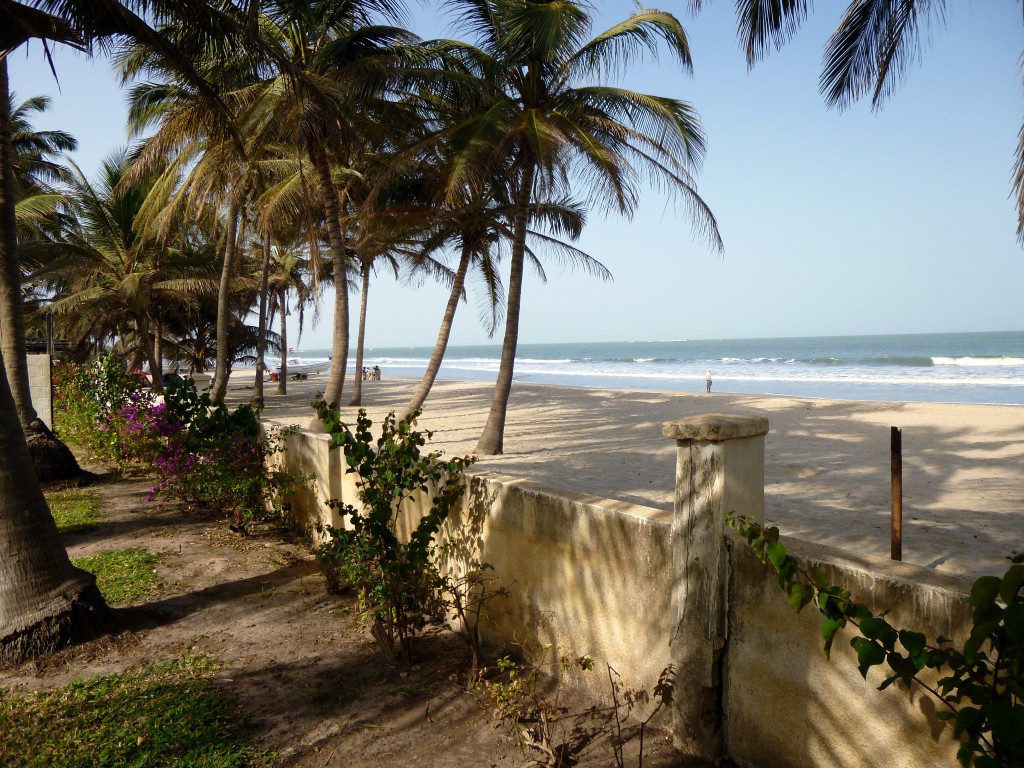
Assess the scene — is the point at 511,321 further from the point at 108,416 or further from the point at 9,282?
the point at 9,282

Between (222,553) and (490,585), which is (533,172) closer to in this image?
(222,553)

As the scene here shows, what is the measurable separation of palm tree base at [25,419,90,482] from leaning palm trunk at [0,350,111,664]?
485 cm

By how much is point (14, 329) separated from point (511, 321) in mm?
6217

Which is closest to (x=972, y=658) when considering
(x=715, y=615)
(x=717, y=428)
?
(x=715, y=615)

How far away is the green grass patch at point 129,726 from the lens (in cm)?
288

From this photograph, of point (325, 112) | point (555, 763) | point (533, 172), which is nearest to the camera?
point (555, 763)

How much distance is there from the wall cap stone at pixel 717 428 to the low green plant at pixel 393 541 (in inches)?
62.5

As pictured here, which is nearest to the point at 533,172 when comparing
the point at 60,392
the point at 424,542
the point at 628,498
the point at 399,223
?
the point at 399,223

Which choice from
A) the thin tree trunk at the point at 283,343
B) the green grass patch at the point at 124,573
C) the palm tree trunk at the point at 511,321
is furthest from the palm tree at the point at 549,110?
the thin tree trunk at the point at 283,343

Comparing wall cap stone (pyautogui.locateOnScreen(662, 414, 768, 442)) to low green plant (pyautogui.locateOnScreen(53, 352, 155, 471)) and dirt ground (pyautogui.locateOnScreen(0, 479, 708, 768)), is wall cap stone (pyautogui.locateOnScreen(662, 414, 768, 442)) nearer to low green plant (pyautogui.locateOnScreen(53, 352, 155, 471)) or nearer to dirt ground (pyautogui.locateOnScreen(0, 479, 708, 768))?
dirt ground (pyautogui.locateOnScreen(0, 479, 708, 768))

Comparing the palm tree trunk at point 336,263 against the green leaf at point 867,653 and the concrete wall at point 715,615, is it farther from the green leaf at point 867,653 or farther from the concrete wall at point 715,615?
the green leaf at point 867,653

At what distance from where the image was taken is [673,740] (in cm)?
291

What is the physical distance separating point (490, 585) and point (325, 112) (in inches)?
227

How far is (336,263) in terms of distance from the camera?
10.6 m
